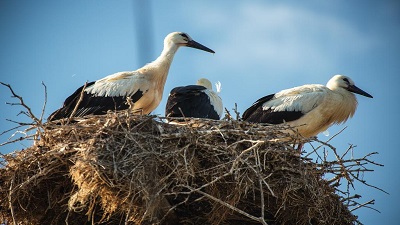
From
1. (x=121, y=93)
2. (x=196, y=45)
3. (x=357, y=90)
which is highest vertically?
(x=196, y=45)

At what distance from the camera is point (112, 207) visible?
19.9 feet

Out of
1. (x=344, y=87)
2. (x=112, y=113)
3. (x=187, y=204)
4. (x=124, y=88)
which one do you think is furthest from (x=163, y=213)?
(x=344, y=87)

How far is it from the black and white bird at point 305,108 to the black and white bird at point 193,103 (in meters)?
0.68

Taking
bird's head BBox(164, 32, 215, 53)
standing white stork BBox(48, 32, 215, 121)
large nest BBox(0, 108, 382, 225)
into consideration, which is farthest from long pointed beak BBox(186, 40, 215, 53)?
large nest BBox(0, 108, 382, 225)

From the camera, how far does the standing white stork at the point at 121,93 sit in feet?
27.3

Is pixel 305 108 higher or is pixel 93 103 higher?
pixel 93 103

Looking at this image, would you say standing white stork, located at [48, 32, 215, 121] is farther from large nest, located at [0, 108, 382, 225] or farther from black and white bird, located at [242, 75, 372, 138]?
large nest, located at [0, 108, 382, 225]

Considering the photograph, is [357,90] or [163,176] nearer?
[163,176]

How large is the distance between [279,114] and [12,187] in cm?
369

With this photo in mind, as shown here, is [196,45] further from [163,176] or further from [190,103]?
[163,176]

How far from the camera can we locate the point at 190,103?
8523 mm

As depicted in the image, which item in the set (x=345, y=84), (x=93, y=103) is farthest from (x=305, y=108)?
(x=93, y=103)

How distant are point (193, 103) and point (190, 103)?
1.2 inches

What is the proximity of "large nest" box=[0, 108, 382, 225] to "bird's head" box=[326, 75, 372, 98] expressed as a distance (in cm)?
319
